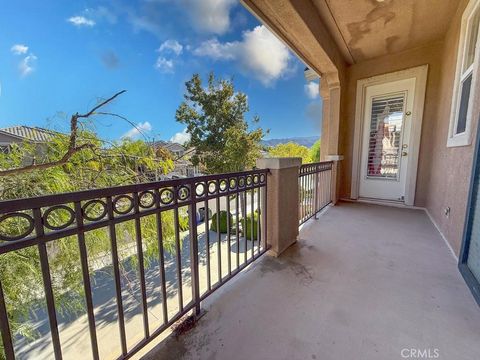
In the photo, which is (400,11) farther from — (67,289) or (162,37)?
(162,37)

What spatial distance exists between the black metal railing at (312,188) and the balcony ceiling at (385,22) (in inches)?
71.9

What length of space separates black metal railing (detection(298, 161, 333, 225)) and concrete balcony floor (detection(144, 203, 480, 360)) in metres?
0.79

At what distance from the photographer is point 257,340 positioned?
1.13m

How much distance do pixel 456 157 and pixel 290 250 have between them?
6.26ft

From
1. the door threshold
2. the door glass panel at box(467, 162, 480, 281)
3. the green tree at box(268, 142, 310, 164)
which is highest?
the green tree at box(268, 142, 310, 164)

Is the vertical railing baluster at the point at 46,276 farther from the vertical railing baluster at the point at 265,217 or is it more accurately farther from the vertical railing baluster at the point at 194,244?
the vertical railing baluster at the point at 265,217

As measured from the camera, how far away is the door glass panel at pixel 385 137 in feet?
12.2

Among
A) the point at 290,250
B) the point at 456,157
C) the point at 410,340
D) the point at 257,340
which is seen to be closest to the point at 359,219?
the point at 456,157

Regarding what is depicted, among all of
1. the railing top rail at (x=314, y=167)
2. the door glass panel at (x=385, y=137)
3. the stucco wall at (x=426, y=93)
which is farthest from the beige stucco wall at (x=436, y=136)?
the railing top rail at (x=314, y=167)

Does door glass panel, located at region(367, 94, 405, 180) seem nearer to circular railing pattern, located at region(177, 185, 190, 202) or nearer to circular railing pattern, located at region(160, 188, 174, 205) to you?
circular railing pattern, located at region(177, 185, 190, 202)

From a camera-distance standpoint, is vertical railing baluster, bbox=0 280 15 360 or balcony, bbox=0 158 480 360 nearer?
vertical railing baluster, bbox=0 280 15 360

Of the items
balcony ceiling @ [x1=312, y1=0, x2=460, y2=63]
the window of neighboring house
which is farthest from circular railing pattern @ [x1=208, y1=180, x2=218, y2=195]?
balcony ceiling @ [x1=312, y1=0, x2=460, y2=63]

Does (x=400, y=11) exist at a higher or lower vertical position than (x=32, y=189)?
higher

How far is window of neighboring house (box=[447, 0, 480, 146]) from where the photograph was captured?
1929 mm
